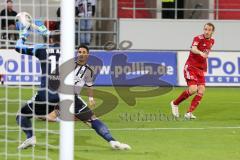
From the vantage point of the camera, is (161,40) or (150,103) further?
(161,40)

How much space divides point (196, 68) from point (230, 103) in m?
3.51

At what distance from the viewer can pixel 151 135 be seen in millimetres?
11062

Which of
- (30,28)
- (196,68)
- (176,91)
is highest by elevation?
(30,28)

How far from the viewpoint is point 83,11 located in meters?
22.5

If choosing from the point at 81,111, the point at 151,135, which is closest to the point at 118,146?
the point at 81,111

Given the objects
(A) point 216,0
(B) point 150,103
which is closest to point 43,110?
(B) point 150,103

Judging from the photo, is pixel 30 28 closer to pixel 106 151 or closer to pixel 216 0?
pixel 106 151

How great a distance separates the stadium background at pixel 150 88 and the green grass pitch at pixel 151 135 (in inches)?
0.6

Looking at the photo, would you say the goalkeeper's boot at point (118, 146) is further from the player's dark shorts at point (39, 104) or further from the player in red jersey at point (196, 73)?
the player in red jersey at point (196, 73)

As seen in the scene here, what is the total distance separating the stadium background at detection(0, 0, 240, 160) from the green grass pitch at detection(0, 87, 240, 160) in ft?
0.05

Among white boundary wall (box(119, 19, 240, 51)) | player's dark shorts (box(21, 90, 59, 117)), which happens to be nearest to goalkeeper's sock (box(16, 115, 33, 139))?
player's dark shorts (box(21, 90, 59, 117))

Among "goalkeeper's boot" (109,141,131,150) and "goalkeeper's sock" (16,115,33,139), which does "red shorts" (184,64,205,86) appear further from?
"goalkeeper's sock" (16,115,33,139)

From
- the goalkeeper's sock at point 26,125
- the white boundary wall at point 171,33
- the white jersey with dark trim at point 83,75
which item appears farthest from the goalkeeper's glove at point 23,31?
the white boundary wall at point 171,33

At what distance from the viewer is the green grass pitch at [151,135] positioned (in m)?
9.15
